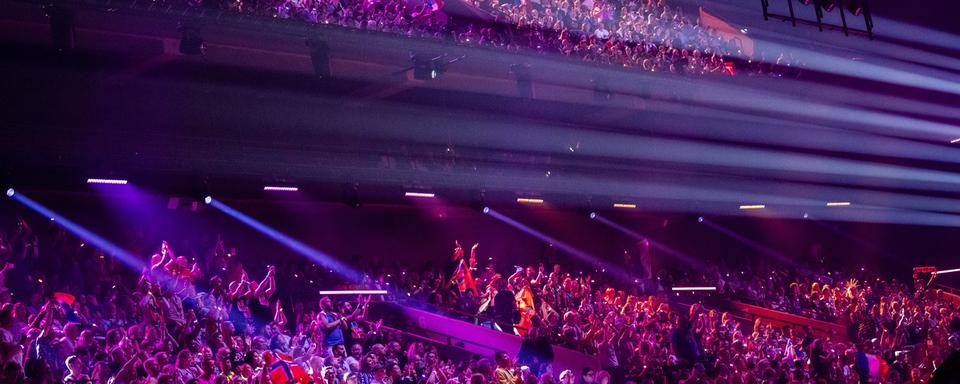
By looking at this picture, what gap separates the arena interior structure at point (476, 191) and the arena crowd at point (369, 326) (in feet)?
0.15

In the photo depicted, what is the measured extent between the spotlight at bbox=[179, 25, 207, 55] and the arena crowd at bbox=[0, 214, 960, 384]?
2298mm

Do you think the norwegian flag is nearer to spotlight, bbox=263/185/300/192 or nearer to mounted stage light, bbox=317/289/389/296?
mounted stage light, bbox=317/289/389/296

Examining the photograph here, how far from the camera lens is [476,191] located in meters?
13.7

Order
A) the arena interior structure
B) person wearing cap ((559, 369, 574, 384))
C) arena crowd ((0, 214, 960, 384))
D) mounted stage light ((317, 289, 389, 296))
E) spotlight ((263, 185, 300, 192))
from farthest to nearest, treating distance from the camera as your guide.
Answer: mounted stage light ((317, 289, 389, 296)), spotlight ((263, 185, 300, 192)), the arena interior structure, person wearing cap ((559, 369, 574, 384)), arena crowd ((0, 214, 960, 384))

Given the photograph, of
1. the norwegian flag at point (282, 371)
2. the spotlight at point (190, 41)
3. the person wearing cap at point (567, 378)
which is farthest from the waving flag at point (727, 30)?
the norwegian flag at point (282, 371)

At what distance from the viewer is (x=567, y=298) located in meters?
13.1

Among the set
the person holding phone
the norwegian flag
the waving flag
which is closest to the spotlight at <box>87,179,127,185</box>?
the norwegian flag

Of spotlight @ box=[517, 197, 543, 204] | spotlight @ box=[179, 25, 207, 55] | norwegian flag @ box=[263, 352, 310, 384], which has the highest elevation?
spotlight @ box=[179, 25, 207, 55]

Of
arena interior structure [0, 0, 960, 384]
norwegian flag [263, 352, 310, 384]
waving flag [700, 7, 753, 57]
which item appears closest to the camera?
norwegian flag [263, 352, 310, 384]

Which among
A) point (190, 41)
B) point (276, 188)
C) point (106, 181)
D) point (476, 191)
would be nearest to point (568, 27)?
point (476, 191)

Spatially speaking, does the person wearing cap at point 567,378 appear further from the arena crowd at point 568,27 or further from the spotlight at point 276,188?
the arena crowd at point 568,27

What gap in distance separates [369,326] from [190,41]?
154 inches

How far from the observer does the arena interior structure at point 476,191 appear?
31.8 feet

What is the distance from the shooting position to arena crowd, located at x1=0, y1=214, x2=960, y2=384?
7750 millimetres
